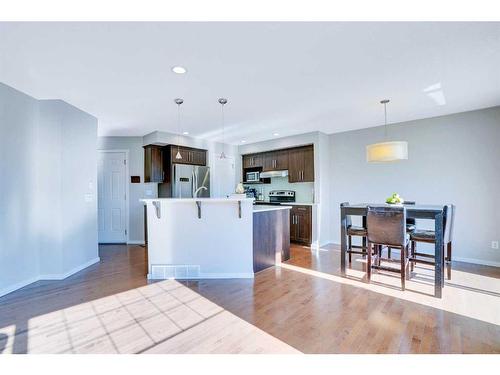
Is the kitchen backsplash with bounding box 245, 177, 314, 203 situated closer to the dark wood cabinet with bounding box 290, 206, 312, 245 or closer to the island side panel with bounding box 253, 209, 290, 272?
the dark wood cabinet with bounding box 290, 206, 312, 245

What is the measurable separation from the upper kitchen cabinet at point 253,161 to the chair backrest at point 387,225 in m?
3.67

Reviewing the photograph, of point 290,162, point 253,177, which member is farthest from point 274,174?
point 253,177

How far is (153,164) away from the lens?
5.36 meters

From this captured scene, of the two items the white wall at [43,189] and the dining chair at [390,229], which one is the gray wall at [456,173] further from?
the white wall at [43,189]

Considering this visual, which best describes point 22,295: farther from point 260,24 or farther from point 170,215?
point 260,24

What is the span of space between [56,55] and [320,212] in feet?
15.8

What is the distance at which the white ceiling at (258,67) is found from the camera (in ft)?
6.57

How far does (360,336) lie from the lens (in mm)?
2027

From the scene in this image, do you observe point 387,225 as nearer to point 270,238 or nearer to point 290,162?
point 270,238

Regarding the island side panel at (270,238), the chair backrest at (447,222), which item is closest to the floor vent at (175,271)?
the island side panel at (270,238)

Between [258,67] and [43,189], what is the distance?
3252mm

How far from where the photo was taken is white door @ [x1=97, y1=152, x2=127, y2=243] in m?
5.61

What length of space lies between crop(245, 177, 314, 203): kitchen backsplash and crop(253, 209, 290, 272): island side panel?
5.65 feet
